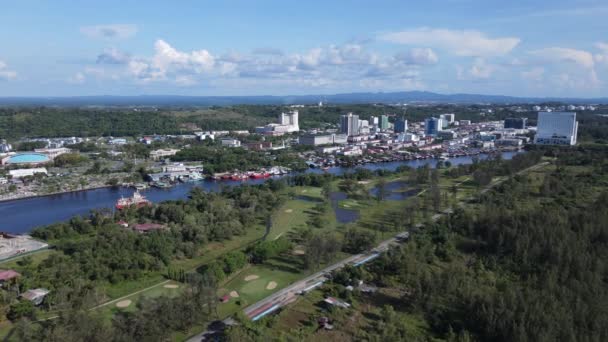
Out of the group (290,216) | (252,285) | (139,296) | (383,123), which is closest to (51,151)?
(290,216)

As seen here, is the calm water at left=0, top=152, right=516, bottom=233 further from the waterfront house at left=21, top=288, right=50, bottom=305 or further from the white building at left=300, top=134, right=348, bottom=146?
the white building at left=300, top=134, right=348, bottom=146

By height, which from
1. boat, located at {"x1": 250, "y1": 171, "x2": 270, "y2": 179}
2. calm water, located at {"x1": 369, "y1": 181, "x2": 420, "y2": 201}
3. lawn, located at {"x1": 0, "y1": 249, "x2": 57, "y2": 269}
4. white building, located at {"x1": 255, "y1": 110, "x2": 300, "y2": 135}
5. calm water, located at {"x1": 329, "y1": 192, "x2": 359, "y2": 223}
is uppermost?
white building, located at {"x1": 255, "y1": 110, "x2": 300, "y2": 135}

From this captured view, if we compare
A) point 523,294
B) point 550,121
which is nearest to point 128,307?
point 523,294

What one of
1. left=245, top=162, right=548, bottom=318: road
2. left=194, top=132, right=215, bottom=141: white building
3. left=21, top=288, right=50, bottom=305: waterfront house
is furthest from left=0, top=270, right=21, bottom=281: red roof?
left=194, top=132, right=215, bottom=141: white building

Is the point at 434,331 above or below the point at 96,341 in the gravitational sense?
below

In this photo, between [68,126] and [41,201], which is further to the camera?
[68,126]

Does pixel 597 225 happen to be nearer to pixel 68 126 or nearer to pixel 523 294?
pixel 523 294

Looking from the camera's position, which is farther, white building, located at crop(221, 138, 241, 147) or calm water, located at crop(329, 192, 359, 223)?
white building, located at crop(221, 138, 241, 147)

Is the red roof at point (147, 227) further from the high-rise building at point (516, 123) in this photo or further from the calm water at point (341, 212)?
the high-rise building at point (516, 123)
